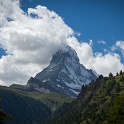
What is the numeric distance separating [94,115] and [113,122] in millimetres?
157478

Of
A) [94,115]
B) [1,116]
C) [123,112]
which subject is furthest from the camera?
[94,115]

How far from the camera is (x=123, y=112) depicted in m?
39.4

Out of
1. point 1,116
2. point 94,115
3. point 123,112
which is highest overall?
point 94,115

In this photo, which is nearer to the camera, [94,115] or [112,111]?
[112,111]

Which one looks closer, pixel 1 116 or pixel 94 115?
pixel 1 116

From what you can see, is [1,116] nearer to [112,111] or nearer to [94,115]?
[112,111]

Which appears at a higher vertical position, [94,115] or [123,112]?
[94,115]

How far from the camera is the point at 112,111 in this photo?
40.0 metres

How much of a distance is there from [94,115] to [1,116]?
6787 inches

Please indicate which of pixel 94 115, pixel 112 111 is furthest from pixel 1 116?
pixel 94 115

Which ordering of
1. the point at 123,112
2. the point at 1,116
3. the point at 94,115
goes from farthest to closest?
the point at 94,115 → the point at 123,112 → the point at 1,116

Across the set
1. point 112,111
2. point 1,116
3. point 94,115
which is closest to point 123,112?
point 112,111

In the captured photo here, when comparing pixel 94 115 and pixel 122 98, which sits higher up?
pixel 94 115

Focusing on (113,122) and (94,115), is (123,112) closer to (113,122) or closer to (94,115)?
(113,122)
